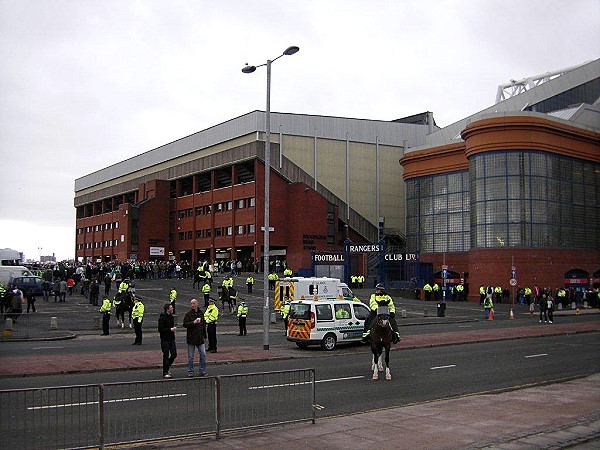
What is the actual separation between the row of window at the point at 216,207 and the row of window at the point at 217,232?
231cm

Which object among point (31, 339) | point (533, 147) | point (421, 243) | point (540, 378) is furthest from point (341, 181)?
point (540, 378)

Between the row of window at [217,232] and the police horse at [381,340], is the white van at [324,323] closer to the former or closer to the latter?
the police horse at [381,340]

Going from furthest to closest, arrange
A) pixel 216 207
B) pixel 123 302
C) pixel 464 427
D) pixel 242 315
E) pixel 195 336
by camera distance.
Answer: pixel 216 207
pixel 123 302
pixel 242 315
pixel 195 336
pixel 464 427

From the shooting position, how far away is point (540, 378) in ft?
52.1

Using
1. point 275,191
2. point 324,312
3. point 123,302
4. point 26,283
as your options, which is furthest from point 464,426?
point 275,191

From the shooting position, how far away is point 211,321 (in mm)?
19547

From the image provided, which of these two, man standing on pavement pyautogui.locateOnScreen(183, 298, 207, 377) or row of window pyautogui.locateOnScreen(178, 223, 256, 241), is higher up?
row of window pyautogui.locateOnScreen(178, 223, 256, 241)

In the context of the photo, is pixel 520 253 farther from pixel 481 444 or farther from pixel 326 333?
pixel 481 444

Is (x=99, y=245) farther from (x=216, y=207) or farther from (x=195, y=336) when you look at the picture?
(x=195, y=336)

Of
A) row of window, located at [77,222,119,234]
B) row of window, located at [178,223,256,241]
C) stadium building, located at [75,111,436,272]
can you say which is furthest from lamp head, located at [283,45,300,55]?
row of window, located at [77,222,119,234]

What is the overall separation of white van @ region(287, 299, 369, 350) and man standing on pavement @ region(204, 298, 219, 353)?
9.80 ft

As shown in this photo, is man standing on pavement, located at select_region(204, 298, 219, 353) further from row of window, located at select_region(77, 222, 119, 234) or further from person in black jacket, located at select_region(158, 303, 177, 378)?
row of window, located at select_region(77, 222, 119, 234)

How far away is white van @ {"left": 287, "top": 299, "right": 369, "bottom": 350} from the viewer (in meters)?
21.5

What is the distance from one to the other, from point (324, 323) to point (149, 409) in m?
12.2
